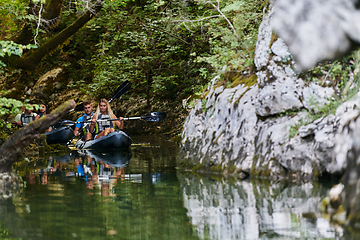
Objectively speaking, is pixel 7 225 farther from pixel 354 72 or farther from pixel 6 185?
pixel 354 72

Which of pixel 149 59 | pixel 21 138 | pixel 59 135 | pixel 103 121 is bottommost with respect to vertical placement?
pixel 21 138

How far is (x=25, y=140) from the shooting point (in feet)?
15.8

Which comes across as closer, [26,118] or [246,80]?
[246,80]

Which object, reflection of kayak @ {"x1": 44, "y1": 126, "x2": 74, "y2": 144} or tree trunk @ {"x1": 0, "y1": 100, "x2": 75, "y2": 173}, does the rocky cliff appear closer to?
tree trunk @ {"x1": 0, "y1": 100, "x2": 75, "y2": 173}

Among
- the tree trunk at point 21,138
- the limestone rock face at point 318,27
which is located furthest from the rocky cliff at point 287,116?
the tree trunk at point 21,138

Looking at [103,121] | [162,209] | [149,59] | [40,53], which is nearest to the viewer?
[162,209]

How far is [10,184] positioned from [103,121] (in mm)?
6214

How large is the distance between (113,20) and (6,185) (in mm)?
10625

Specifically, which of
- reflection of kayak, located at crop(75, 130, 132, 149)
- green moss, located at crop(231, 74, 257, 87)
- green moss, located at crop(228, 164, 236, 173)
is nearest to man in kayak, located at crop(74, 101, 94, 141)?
reflection of kayak, located at crop(75, 130, 132, 149)

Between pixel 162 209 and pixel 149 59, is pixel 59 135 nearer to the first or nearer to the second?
pixel 149 59

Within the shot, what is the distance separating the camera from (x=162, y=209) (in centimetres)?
360

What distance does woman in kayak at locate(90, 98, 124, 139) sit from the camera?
10723 millimetres

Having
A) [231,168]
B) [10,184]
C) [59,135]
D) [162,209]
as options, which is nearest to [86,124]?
[59,135]

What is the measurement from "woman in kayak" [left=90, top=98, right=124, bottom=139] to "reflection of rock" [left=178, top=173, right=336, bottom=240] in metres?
6.34
